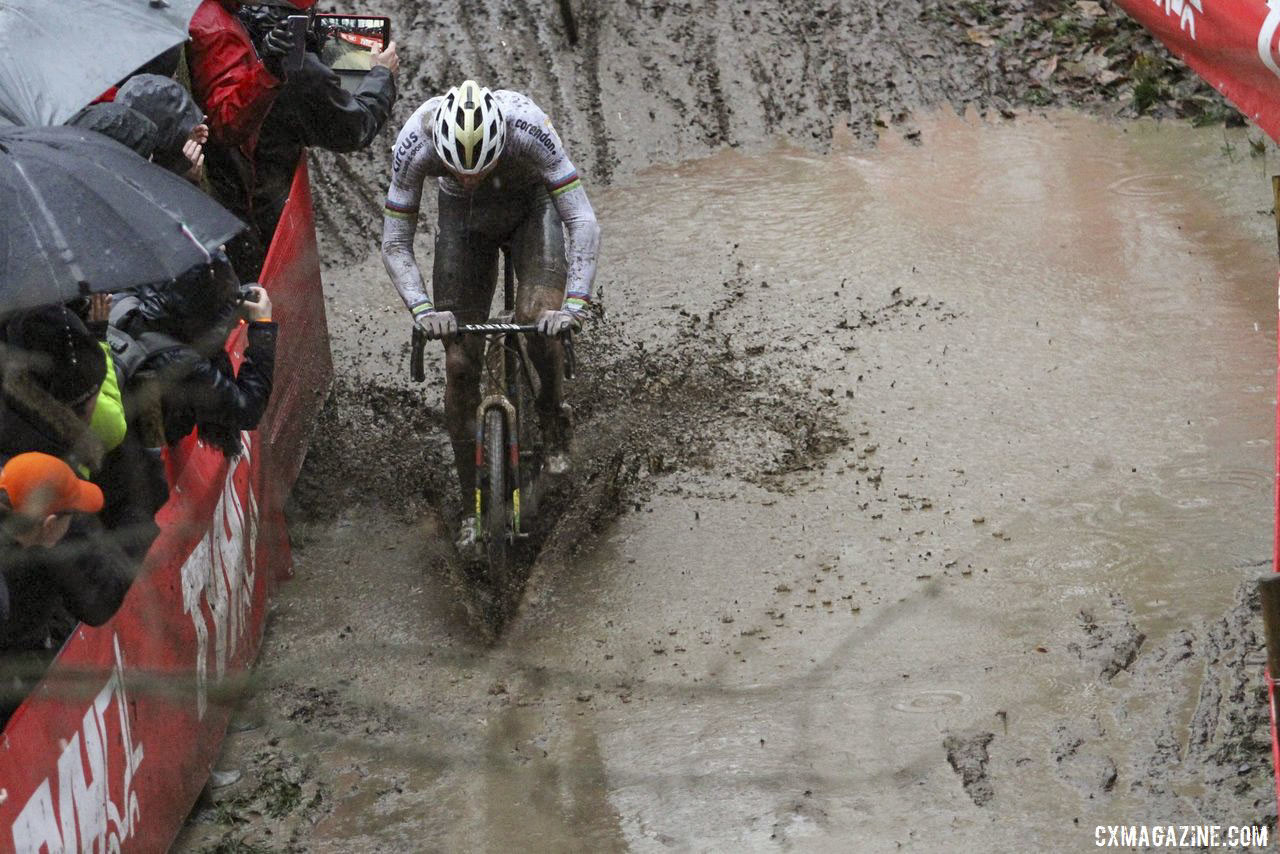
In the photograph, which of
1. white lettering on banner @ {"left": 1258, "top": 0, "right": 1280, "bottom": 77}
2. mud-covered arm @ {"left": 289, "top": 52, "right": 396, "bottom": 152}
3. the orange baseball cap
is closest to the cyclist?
mud-covered arm @ {"left": 289, "top": 52, "right": 396, "bottom": 152}

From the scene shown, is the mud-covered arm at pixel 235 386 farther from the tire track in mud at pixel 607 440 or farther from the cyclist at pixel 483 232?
the tire track in mud at pixel 607 440

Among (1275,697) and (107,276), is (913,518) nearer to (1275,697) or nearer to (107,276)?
(1275,697)

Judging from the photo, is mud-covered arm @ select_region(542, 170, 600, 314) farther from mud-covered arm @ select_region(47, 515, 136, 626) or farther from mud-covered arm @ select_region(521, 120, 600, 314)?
mud-covered arm @ select_region(47, 515, 136, 626)

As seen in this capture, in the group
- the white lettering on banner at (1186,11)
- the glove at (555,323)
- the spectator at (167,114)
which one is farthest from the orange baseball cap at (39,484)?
the white lettering on banner at (1186,11)

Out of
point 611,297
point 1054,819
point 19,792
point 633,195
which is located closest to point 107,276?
point 19,792

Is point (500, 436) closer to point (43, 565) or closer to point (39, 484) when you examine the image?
point (43, 565)

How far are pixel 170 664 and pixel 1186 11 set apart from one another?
5.23 m

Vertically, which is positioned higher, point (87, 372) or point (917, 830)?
point (87, 372)

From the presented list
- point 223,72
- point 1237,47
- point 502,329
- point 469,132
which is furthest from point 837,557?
point 223,72

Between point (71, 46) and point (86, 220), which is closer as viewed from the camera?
point (86, 220)

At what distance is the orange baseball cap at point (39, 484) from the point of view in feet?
12.5

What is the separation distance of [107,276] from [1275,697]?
139 inches

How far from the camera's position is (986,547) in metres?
6.73

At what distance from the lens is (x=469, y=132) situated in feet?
20.9
